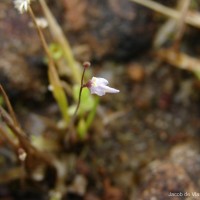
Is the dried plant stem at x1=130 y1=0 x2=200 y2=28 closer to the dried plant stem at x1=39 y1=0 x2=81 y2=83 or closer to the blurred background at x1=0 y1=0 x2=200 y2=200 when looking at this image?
the blurred background at x1=0 y1=0 x2=200 y2=200

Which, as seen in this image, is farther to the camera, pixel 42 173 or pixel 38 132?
pixel 38 132

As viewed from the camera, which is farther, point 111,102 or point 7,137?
point 111,102

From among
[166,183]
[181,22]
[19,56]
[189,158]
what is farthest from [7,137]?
[181,22]

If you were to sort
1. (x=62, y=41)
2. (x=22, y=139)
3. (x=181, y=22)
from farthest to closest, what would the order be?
1. (x=181, y=22)
2. (x=62, y=41)
3. (x=22, y=139)

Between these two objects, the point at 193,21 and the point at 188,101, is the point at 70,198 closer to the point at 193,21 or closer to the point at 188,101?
the point at 188,101

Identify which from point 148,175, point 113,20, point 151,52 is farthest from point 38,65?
point 148,175

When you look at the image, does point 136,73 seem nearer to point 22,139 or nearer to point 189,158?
point 189,158

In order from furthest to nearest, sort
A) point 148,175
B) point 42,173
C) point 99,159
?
point 99,159 → point 42,173 → point 148,175

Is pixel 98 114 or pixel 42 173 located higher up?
pixel 98 114

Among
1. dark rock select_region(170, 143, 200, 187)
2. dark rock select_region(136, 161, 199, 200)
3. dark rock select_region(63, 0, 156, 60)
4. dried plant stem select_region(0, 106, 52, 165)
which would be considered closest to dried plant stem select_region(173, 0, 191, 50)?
dark rock select_region(63, 0, 156, 60)
